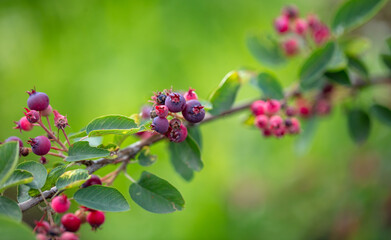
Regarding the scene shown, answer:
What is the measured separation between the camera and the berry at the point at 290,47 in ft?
4.65

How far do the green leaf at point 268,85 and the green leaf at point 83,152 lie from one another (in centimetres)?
57

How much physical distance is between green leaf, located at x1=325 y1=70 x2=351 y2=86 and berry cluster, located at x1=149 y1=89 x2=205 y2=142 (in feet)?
2.08

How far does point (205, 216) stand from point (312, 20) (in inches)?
62.9

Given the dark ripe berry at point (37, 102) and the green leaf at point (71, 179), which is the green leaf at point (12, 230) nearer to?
the green leaf at point (71, 179)

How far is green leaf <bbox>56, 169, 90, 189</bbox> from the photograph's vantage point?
725 millimetres

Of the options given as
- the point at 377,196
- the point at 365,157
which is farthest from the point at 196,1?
the point at 377,196

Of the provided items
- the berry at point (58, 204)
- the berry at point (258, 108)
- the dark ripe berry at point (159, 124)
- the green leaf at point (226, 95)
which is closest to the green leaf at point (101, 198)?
the berry at point (58, 204)

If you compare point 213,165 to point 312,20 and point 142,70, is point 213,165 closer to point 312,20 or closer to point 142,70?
point 142,70

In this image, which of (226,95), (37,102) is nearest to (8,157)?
(37,102)

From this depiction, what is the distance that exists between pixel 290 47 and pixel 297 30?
0.07 m

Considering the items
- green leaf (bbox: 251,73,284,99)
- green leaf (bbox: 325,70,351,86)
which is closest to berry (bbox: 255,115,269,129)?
green leaf (bbox: 251,73,284,99)

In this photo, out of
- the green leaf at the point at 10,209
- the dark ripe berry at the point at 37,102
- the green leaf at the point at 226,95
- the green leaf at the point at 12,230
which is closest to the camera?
the green leaf at the point at 12,230

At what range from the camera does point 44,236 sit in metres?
0.69

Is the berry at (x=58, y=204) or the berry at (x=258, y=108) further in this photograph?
the berry at (x=258, y=108)
